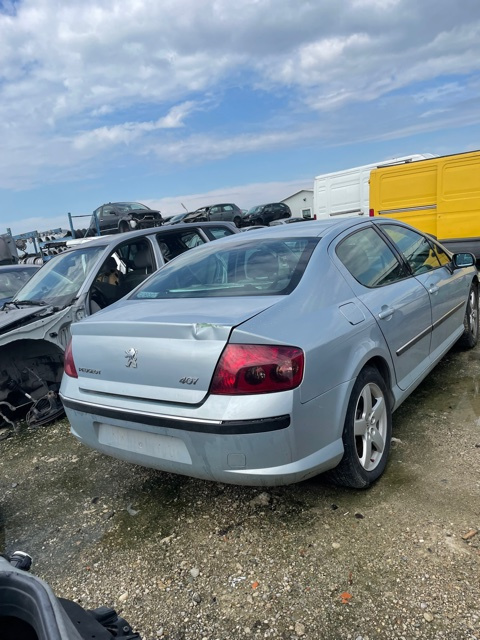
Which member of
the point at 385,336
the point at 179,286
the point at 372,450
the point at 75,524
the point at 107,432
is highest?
the point at 179,286

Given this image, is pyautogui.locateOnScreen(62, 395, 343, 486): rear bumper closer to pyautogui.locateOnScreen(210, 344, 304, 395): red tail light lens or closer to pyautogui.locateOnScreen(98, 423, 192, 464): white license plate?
pyautogui.locateOnScreen(98, 423, 192, 464): white license plate

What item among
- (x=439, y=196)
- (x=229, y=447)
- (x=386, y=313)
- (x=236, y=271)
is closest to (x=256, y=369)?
(x=229, y=447)

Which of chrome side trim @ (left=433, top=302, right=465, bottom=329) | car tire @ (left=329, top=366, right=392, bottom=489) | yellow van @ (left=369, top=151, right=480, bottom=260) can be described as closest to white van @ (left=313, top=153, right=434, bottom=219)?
yellow van @ (left=369, top=151, right=480, bottom=260)

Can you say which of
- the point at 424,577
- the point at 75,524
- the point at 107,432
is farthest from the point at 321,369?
the point at 75,524

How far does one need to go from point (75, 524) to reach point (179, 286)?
156 cm

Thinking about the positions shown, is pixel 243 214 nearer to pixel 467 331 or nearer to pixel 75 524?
pixel 467 331

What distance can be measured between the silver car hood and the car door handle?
754 millimetres

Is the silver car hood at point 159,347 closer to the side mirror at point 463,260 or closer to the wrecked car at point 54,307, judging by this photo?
the wrecked car at point 54,307

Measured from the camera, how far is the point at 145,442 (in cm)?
237

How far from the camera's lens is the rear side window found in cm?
290

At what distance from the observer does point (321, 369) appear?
220cm

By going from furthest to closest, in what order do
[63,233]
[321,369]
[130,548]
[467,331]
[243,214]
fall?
[243,214], [63,233], [467,331], [130,548], [321,369]

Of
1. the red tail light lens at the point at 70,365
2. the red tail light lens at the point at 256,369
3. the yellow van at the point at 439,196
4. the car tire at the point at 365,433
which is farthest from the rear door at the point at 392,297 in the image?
the yellow van at the point at 439,196

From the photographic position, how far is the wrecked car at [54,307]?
4.12 m
